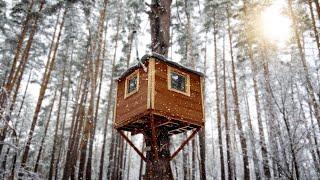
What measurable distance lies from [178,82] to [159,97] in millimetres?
1186

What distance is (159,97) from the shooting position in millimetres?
9078

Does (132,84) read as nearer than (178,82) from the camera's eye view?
No

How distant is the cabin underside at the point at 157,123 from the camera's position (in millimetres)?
9094

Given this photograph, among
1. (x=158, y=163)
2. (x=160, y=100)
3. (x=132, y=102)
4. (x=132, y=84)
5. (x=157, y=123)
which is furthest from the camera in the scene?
(x=132, y=84)

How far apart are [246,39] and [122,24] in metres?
10.5

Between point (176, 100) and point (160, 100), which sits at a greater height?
point (176, 100)

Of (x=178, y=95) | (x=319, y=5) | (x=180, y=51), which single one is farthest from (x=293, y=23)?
(x=178, y=95)

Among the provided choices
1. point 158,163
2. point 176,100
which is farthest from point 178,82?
point 158,163

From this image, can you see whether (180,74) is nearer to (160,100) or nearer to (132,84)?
(160,100)

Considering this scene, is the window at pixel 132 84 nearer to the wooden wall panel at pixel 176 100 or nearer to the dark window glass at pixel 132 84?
the dark window glass at pixel 132 84

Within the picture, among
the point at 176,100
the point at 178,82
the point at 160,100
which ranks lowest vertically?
the point at 160,100

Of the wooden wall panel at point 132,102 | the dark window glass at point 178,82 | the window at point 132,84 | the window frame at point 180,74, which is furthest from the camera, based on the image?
the window at point 132,84

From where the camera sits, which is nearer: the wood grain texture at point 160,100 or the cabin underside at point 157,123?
the wood grain texture at point 160,100

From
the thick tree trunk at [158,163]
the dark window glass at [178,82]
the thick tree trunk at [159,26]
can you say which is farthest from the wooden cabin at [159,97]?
the thick tree trunk at [158,163]
